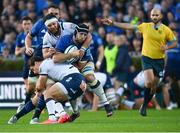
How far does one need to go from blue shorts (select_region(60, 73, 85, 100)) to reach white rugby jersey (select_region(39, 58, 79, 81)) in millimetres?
115

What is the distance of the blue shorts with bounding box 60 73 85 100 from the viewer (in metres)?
14.6

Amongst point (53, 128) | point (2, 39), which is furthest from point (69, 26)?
point (2, 39)

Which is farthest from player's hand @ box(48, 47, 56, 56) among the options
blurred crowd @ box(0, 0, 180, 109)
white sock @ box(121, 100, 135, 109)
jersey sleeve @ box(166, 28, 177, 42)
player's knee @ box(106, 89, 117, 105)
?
white sock @ box(121, 100, 135, 109)

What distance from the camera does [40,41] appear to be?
18516 millimetres

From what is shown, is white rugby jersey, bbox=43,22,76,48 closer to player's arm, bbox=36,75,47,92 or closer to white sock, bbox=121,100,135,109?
player's arm, bbox=36,75,47,92

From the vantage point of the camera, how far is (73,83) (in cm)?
1466

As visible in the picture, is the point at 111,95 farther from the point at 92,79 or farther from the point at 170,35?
the point at 92,79

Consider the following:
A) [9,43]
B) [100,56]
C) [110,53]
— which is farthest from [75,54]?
[9,43]

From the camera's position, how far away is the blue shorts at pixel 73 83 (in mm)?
14641

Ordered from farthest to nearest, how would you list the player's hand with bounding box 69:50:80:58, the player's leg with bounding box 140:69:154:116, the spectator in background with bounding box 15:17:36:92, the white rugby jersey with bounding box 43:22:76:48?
the spectator in background with bounding box 15:17:36:92
the player's leg with bounding box 140:69:154:116
the white rugby jersey with bounding box 43:22:76:48
the player's hand with bounding box 69:50:80:58

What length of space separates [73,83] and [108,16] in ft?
34.3

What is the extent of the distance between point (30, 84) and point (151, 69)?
2959 mm

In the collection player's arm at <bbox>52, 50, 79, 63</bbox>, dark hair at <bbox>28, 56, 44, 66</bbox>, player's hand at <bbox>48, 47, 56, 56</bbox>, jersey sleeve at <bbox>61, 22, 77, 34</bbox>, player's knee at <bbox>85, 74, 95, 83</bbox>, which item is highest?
jersey sleeve at <bbox>61, 22, 77, 34</bbox>

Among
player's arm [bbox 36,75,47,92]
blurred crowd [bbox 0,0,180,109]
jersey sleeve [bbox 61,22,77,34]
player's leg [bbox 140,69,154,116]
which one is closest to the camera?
player's arm [bbox 36,75,47,92]
